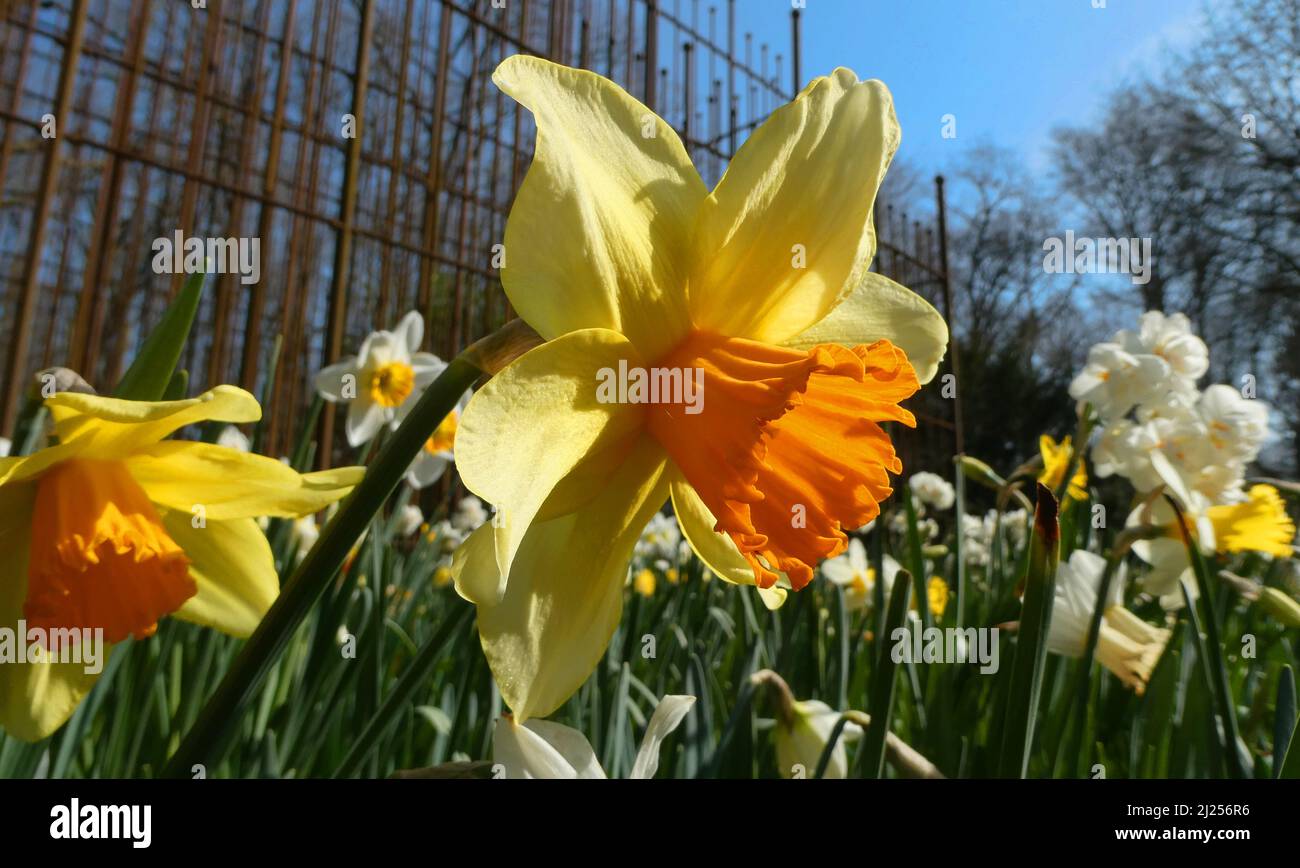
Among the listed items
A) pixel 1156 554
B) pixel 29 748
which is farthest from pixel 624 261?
pixel 1156 554

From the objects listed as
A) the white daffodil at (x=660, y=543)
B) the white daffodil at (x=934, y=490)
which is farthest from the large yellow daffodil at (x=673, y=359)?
the white daffodil at (x=934, y=490)

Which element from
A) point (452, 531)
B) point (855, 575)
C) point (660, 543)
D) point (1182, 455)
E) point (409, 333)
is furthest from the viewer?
point (660, 543)

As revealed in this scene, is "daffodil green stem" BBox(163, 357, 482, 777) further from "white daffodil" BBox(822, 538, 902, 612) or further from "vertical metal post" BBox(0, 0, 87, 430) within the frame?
"vertical metal post" BBox(0, 0, 87, 430)

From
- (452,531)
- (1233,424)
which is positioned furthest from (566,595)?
(452,531)

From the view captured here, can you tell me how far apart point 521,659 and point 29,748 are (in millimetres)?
808

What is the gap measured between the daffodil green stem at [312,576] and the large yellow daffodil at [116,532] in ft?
0.58

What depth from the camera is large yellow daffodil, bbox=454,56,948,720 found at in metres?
0.46

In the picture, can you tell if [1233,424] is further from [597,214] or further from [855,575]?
[597,214]

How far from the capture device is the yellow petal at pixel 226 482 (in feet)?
2.00

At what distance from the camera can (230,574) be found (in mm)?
690

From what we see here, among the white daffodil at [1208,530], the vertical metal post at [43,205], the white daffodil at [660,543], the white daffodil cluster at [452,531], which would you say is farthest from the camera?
the white daffodil at [660,543]

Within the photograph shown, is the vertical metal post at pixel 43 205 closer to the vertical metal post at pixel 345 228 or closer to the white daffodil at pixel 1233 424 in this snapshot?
the vertical metal post at pixel 345 228

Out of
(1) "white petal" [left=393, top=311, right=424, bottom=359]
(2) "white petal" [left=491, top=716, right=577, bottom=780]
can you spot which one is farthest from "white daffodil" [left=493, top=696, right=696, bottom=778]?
(1) "white petal" [left=393, top=311, right=424, bottom=359]

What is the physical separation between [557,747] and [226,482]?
0.31 metres
